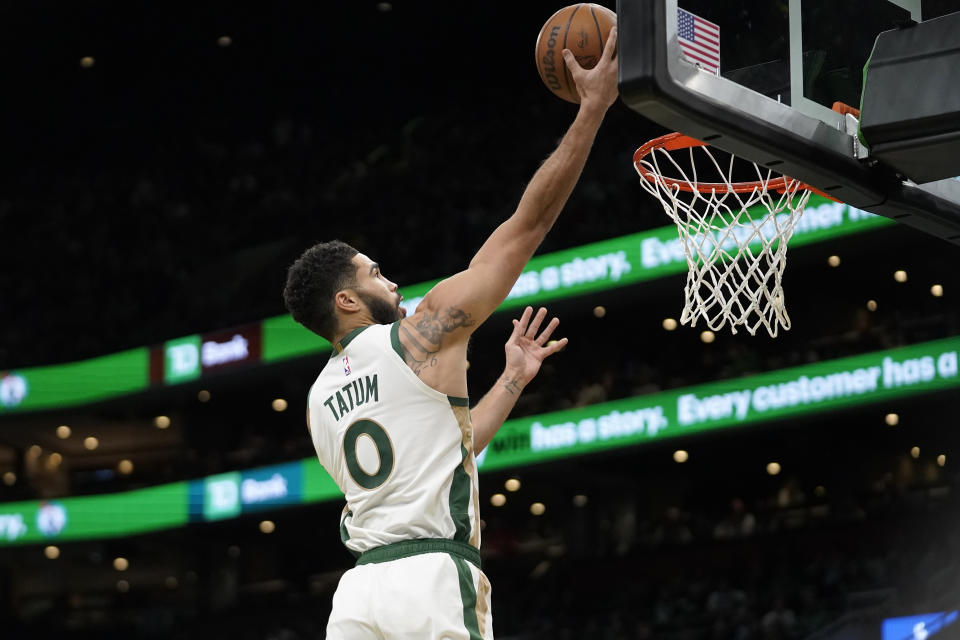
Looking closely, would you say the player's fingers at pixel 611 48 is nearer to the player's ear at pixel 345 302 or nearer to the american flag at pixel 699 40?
the american flag at pixel 699 40

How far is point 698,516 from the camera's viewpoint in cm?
1420

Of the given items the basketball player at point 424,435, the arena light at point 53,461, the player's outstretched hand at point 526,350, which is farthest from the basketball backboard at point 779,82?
the arena light at point 53,461

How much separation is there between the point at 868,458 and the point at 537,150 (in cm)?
466

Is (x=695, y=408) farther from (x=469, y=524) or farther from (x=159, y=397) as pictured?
(x=469, y=524)

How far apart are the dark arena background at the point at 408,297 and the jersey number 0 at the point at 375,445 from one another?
750 cm

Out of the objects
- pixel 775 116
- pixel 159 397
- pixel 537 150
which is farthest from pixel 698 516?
pixel 775 116

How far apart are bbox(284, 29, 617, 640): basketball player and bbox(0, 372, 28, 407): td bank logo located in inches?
548

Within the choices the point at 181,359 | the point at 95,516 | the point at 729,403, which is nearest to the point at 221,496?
the point at 181,359

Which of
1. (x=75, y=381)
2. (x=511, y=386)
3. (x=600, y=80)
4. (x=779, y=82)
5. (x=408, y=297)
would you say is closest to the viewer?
(x=600, y=80)

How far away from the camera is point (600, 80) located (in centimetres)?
347

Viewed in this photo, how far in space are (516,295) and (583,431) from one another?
1359 mm

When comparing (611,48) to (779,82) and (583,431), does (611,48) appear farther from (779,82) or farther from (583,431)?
(583,431)

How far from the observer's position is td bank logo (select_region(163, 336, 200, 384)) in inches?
607

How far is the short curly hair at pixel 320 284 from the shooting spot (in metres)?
3.64
